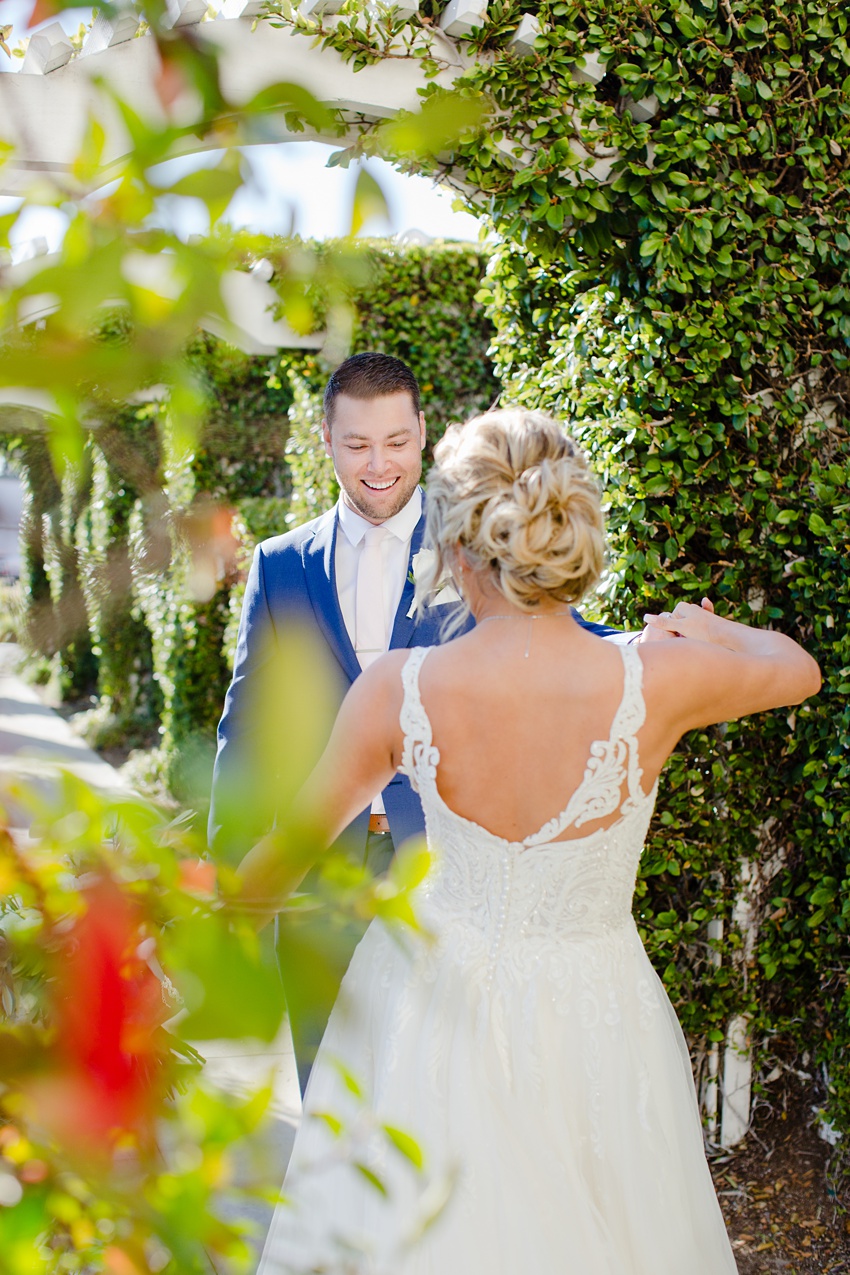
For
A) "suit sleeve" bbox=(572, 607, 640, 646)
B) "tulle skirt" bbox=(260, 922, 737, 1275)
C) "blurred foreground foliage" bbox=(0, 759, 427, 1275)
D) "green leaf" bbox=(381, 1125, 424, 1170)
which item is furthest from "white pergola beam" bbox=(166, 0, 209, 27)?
"green leaf" bbox=(381, 1125, 424, 1170)

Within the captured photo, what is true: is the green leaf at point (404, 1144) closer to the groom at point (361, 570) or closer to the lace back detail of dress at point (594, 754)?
the lace back detail of dress at point (594, 754)

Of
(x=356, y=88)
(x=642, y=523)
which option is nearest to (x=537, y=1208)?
(x=642, y=523)

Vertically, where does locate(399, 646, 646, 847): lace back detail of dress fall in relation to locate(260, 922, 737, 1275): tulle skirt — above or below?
above

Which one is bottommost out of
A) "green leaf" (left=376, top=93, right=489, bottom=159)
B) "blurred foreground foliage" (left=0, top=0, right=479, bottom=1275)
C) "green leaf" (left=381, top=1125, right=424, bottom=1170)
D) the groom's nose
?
the groom's nose

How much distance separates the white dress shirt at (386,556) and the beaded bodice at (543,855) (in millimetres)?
871

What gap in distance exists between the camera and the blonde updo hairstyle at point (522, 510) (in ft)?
5.56

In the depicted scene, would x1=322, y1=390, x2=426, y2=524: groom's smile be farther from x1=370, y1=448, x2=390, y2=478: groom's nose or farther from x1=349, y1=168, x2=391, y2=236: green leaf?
x1=349, y1=168, x2=391, y2=236: green leaf

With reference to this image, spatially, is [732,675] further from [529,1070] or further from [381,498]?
[381,498]

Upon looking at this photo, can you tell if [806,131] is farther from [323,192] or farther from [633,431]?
[323,192]

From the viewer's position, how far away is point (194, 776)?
0.54 metres

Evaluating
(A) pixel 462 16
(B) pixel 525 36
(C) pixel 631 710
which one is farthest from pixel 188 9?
(C) pixel 631 710

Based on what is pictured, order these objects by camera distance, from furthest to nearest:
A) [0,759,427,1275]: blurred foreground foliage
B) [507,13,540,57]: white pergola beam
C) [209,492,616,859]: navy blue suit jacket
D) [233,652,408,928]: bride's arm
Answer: [507,13,540,57]: white pergola beam, [209,492,616,859]: navy blue suit jacket, [233,652,408,928]: bride's arm, [0,759,427,1275]: blurred foreground foliage

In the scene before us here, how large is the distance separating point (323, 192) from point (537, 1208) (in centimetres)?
168

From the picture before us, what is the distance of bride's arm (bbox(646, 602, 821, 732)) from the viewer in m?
1.78
